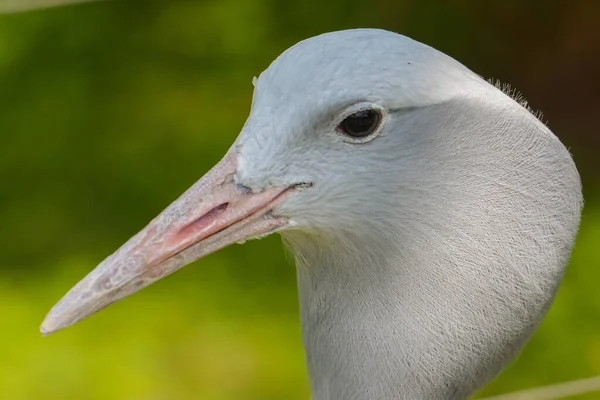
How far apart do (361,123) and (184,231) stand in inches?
9.3

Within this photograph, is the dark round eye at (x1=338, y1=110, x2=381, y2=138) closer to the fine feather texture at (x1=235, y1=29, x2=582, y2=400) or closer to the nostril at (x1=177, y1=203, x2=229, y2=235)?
the fine feather texture at (x1=235, y1=29, x2=582, y2=400)

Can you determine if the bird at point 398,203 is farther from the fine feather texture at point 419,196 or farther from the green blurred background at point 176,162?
the green blurred background at point 176,162

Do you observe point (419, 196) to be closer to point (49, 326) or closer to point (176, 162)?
point (49, 326)

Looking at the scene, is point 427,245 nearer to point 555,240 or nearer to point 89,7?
point 555,240

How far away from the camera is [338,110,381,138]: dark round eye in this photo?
989mm

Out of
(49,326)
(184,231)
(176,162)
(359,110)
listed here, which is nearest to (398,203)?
(359,110)

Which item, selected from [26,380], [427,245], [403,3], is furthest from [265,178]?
[403,3]

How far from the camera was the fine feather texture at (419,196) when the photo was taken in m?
1.00

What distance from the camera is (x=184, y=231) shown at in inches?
40.3

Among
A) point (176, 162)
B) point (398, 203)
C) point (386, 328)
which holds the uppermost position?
point (176, 162)

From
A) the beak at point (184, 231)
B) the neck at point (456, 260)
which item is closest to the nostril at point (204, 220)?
the beak at point (184, 231)

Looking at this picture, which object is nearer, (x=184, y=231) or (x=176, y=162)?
(x=184, y=231)

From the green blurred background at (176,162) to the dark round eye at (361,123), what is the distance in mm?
1321

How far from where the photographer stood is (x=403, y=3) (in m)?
2.81
